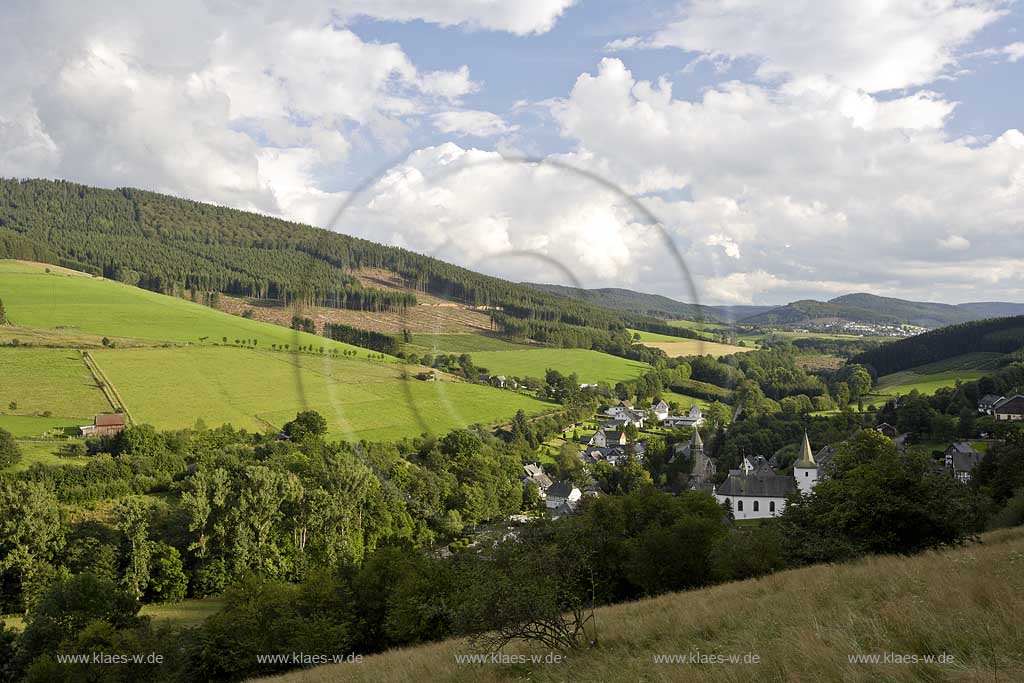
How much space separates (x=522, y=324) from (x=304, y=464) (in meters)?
42.3

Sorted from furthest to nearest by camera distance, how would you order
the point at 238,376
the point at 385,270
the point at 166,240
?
the point at 166,240 → the point at 238,376 → the point at 385,270

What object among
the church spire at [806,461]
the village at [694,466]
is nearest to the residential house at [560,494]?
the village at [694,466]

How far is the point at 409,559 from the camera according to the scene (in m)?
29.9

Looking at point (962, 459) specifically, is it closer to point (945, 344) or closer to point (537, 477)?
point (537, 477)

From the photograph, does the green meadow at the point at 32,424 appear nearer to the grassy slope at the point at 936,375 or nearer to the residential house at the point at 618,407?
the residential house at the point at 618,407

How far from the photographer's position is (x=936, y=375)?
408ft

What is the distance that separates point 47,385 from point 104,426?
40.7 feet

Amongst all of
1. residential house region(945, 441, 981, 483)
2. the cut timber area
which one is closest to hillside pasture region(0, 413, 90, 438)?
the cut timber area

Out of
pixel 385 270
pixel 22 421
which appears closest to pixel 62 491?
pixel 22 421

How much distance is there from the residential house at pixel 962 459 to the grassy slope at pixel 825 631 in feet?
161

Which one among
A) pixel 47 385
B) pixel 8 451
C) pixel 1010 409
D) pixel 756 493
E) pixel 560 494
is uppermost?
pixel 47 385

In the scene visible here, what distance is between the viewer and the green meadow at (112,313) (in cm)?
8325

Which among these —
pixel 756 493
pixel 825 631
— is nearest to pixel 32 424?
pixel 756 493

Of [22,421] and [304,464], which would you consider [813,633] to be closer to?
[304,464]
